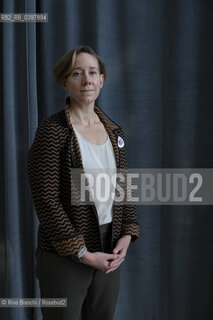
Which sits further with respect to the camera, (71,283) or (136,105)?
(136,105)

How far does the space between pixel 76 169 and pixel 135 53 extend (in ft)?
2.67

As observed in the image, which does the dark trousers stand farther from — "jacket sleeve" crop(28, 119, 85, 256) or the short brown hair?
the short brown hair

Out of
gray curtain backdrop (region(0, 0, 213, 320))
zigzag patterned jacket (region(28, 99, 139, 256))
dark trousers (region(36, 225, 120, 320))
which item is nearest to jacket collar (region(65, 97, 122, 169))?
zigzag patterned jacket (region(28, 99, 139, 256))

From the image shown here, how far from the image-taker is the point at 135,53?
64.9 inches

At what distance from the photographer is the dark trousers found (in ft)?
3.63

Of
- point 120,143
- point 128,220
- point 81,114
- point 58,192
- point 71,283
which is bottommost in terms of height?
point 71,283

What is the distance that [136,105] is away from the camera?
1.67 m

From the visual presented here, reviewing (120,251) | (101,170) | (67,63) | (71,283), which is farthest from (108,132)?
(71,283)

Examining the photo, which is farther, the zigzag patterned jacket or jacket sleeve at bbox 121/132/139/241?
jacket sleeve at bbox 121/132/139/241

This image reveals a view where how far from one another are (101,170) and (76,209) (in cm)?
16

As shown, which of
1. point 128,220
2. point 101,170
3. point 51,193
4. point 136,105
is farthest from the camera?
point 136,105

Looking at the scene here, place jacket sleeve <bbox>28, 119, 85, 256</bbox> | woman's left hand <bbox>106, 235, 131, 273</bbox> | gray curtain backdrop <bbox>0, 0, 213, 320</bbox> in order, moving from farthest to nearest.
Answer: gray curtain backdrop <bbox>0, 0, 213, 320</bbox>, woman's left hand <bbox>106, 235, 131, 273</bbox>, jacket sleeve <bbox>28, 119, 85, 256</bbox>

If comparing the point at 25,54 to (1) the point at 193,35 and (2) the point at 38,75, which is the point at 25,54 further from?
(1) the point at 193,35

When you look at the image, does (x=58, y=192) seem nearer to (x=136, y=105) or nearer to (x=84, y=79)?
(x=84, y=79)
